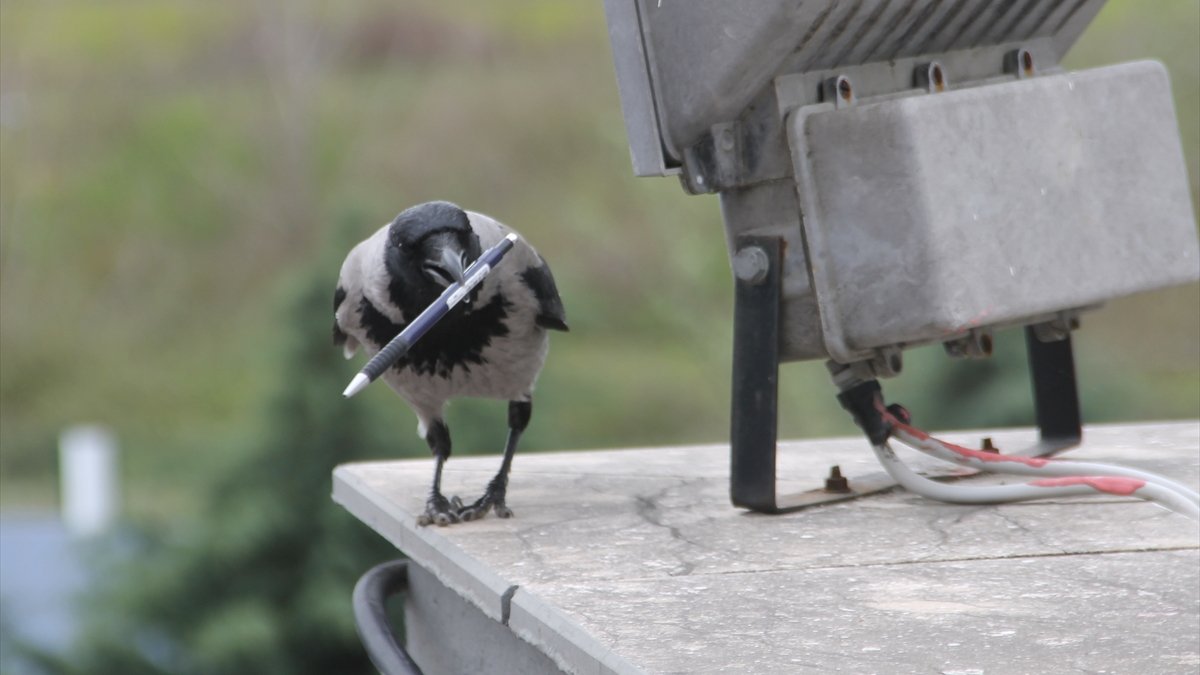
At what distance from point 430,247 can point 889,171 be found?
948mm

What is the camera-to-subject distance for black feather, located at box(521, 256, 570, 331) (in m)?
3.79

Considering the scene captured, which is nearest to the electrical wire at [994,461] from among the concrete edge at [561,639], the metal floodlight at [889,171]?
the metal floodlight at [889,171]

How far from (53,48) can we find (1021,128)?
45.5ft

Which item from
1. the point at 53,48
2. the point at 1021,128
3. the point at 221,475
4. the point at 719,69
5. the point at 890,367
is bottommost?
the point at 221,475

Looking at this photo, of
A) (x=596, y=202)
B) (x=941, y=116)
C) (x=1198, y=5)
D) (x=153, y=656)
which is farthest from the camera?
(x=596, y=202)

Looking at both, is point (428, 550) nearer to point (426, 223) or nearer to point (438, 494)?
point (438, 494)

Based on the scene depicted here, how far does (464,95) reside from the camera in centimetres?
1580

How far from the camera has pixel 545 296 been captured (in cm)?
379

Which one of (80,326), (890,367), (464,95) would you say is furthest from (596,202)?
(890,367)

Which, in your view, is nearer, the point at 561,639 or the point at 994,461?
the point at 561,639

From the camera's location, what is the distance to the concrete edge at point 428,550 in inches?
120

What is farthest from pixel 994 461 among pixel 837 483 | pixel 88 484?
pixel 88 484

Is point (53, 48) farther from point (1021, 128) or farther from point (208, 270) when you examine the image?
point (1021, 128)

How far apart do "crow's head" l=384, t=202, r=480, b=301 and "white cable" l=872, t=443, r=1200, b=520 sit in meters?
1.04
